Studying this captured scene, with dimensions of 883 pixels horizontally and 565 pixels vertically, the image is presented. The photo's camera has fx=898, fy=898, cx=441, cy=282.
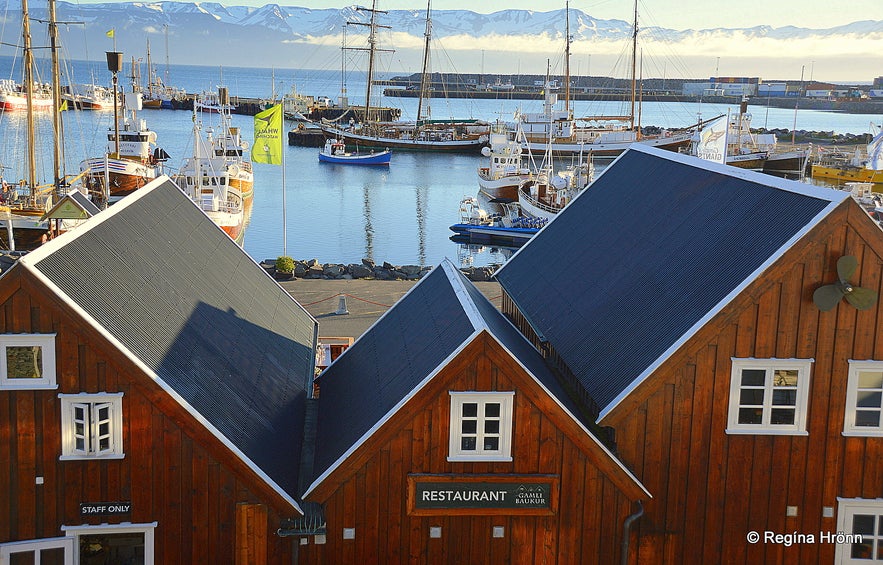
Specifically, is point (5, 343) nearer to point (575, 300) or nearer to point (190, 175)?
point (575, 300)

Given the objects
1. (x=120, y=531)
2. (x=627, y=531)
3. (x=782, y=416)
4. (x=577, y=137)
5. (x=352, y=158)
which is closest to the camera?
(x=120, y=531)

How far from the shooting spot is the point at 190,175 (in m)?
58.8

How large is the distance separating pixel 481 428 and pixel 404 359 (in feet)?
9.19

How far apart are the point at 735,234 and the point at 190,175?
4847 centimetres

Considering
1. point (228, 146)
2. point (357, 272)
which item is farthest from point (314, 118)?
point (357, 272)

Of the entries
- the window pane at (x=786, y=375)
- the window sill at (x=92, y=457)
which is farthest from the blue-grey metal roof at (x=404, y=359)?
the window pane at (x=786, y=375)

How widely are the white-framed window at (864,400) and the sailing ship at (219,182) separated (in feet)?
107

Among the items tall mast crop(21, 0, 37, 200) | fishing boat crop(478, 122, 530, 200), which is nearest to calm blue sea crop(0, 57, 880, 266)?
fishing boat crop(478, 122, 530, 200)

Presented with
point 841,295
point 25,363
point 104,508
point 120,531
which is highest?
point 841,295

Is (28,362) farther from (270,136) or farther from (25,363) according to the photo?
(270,136)

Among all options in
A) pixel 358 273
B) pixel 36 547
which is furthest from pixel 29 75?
pixel 36 547

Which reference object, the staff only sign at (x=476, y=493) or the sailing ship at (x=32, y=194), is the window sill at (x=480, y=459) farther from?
the sailing ship at (x=32, y=194)

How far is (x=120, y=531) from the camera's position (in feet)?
44.9

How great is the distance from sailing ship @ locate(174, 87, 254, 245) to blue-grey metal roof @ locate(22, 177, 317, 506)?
75.2 ft
